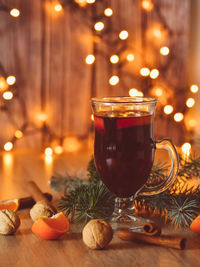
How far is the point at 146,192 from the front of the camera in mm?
944

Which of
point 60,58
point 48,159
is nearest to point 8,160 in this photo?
point 48,159

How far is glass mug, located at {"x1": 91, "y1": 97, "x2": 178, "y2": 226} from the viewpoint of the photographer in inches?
34.5

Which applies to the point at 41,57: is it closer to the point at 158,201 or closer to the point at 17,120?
the point at 17,120

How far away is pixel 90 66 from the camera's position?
1858 millimetres

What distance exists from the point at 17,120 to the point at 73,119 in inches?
9.9

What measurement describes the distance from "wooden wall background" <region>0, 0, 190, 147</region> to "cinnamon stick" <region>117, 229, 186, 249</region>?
1.08 meters

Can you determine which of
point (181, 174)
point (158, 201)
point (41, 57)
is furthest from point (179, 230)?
point (41, 57)

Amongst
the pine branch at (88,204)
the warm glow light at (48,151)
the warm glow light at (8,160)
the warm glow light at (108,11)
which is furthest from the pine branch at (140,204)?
the warm glow light at (108,11)

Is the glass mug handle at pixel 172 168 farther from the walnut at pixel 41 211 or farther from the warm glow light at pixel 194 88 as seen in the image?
the warm glow light at pixel 194 88

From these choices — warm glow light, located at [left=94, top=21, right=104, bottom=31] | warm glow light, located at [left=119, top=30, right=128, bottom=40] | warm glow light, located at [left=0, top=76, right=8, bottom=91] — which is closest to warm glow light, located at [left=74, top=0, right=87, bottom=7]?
warm glow light, located at [left=94, top=21, right=104, bottom=31]

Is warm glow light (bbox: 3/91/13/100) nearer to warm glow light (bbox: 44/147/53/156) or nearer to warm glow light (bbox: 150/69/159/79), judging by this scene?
warm glow light (bbox: 44/147/53/156)

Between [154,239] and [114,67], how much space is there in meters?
1.16

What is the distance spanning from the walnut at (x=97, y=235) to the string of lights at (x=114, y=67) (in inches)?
40.4

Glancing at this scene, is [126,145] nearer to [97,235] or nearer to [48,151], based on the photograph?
[97,235]
